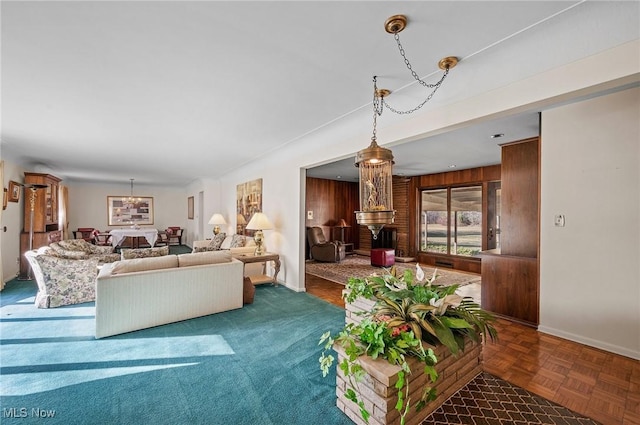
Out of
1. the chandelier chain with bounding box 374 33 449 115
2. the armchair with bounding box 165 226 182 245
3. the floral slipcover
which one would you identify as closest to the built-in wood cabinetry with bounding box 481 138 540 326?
the chandelier chain with bounding box 374 33 449 115

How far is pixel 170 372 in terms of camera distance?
7.30ft

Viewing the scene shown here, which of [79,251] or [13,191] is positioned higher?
[13,191]

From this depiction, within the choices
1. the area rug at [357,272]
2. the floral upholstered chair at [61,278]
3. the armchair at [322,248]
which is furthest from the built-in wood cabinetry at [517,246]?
the floral upholstered chair at [61,278]

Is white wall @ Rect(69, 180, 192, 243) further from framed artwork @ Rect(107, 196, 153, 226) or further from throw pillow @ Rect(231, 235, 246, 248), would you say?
throw pillow @ Rect(231, 235, 246, 248)

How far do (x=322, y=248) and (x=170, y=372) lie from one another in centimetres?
530

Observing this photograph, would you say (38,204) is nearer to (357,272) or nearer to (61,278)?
(61,278)

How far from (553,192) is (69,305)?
634 centimetres

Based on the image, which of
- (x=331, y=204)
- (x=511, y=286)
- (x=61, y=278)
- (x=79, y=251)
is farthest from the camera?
(x=331, y=204)

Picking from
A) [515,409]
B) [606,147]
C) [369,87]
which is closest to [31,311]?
[369,87]

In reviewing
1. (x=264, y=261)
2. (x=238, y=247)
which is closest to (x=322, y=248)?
(x=238, y=247)

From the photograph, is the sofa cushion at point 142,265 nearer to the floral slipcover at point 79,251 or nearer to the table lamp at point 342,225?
the floral slipcover at point 79,251

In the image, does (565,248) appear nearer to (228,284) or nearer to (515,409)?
(515,409)

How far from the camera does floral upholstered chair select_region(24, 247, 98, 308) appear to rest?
3688mm

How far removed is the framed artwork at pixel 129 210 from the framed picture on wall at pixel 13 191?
5453 millimetres
